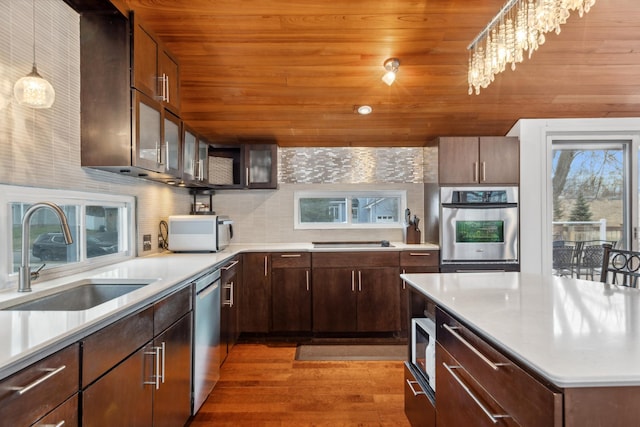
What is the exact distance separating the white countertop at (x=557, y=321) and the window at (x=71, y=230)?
6.37 ft

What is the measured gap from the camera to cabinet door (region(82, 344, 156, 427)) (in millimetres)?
1174

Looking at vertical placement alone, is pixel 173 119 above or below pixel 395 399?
above

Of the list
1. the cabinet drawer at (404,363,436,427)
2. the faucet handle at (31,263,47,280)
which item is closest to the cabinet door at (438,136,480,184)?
the cabinet drawer at (404,363,436,427)

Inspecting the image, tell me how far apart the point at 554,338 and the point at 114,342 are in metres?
1.43

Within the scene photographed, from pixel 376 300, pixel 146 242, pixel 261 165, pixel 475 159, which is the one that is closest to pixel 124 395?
pixel 146 242

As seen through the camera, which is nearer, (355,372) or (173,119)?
(173,119)

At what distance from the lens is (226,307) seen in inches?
112

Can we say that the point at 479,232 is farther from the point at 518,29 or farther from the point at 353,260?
the point at 518,29

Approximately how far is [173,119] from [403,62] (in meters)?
1.80

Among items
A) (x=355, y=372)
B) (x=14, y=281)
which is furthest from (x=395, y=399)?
(x=14, y=281)

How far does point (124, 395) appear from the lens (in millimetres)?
1374

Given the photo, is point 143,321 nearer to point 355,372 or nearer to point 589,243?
point 355,372

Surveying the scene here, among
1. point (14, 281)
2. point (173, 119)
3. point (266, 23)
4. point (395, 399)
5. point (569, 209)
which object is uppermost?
point (266, 23)

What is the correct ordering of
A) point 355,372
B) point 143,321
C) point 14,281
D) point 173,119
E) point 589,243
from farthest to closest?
point 589,243 → point 355,372 → point 173,119 → point 14,281 → point 143,321
